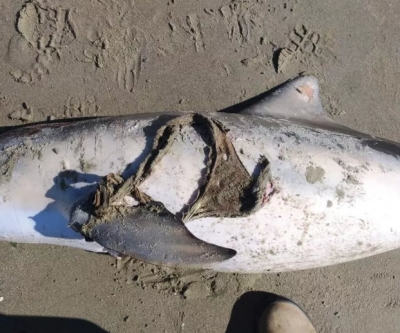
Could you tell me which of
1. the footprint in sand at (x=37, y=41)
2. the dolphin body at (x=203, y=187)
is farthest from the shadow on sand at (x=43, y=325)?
the footprint in sand at (x=37, y=41)

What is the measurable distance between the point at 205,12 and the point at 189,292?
Result: 7.87 ft

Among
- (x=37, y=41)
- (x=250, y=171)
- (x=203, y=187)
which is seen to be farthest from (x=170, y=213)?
(x=37, y=41)

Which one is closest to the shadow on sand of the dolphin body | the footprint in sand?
the dolphin body

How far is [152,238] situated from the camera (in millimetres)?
2656

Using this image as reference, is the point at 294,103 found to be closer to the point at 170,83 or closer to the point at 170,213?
the point at 170,83

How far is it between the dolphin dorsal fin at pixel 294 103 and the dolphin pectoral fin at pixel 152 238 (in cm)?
131

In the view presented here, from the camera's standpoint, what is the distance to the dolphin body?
9.12 ft

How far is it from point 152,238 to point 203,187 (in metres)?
0.47

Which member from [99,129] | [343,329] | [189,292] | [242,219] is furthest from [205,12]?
[343,329]

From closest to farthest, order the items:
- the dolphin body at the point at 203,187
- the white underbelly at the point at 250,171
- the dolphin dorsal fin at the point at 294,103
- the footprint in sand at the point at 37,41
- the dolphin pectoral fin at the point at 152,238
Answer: the dolphin pectoral fin at the point at 152,238
the dolphin body at the point at 203,187
the white underbelly at the point at 250,171
the dolphin dorsal fin at the point at 294,103
the footprint in sand at the point at 37,41

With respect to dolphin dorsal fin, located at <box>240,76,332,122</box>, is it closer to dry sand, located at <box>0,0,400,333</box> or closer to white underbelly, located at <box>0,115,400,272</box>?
dry sand, located at <box>0,0,400,333</box>

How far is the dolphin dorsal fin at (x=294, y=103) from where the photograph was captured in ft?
11.7

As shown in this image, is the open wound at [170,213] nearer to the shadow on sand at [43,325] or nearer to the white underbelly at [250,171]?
the white underbelly at [250,171]

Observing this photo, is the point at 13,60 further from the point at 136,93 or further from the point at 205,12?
the point at 205,12
